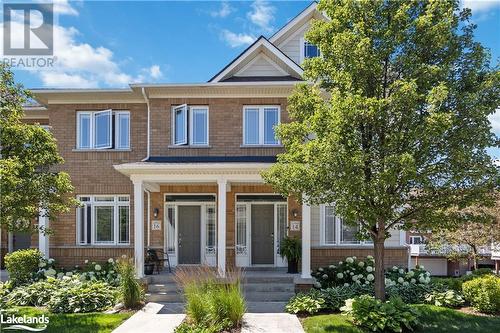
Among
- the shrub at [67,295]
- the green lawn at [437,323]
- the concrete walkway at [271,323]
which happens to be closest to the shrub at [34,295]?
the shrub at [67,295]

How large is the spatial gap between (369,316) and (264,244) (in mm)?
6720

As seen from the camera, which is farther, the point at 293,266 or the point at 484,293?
the point at 293,266

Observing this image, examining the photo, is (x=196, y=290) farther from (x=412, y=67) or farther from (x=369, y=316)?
(x=412, y=67)

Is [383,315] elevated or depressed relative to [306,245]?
depressed

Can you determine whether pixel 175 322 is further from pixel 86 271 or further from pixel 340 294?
pixel 86 271

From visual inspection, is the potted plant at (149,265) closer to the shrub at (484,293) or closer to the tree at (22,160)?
the tree at (22,160)

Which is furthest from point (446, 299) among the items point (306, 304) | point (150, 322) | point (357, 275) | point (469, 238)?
point (469, 238)

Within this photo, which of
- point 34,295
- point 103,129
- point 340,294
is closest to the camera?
point 340,294

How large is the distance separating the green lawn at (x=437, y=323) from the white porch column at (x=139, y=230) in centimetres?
504

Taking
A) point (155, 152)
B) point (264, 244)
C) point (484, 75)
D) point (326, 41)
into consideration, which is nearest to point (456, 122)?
point (484, 75)

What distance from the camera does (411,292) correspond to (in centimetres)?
1152

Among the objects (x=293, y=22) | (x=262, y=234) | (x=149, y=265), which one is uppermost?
(x=293, y=22)

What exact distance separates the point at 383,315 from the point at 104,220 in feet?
33.3

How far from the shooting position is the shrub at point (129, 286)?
10766mm
